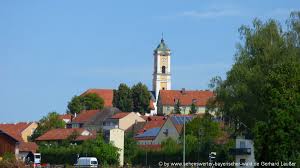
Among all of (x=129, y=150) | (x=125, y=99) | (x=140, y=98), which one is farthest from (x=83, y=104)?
(x=129, y=150)

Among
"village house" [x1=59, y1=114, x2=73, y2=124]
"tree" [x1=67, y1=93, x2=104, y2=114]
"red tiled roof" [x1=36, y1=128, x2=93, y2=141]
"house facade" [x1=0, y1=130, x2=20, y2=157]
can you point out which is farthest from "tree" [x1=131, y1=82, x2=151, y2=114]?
"house facade" [x1=0, y1=130, x2=20, y2=157]

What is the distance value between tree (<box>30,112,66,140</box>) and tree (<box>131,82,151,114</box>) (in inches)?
964

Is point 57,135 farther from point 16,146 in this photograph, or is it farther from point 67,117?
point 67,117

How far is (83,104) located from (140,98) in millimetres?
16084

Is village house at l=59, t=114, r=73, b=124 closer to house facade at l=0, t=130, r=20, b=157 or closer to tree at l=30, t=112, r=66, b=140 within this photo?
tree at l=30, t=112, r=66, b=140

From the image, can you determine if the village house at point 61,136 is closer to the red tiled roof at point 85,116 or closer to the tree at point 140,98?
the red tiled roof at point 85,116

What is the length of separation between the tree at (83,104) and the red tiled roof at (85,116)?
9403 millimetres

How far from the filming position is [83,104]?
194500mm

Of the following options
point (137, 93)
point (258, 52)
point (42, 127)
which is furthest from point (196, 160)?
point (137, 93)

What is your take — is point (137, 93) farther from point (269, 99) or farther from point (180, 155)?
point (269, 99)

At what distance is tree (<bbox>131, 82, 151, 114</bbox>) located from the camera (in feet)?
601

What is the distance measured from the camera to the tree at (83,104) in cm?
19312

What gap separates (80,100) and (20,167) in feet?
388

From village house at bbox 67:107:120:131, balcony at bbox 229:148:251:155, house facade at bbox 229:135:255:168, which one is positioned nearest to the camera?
house facade at bbox 229:135:255:168
